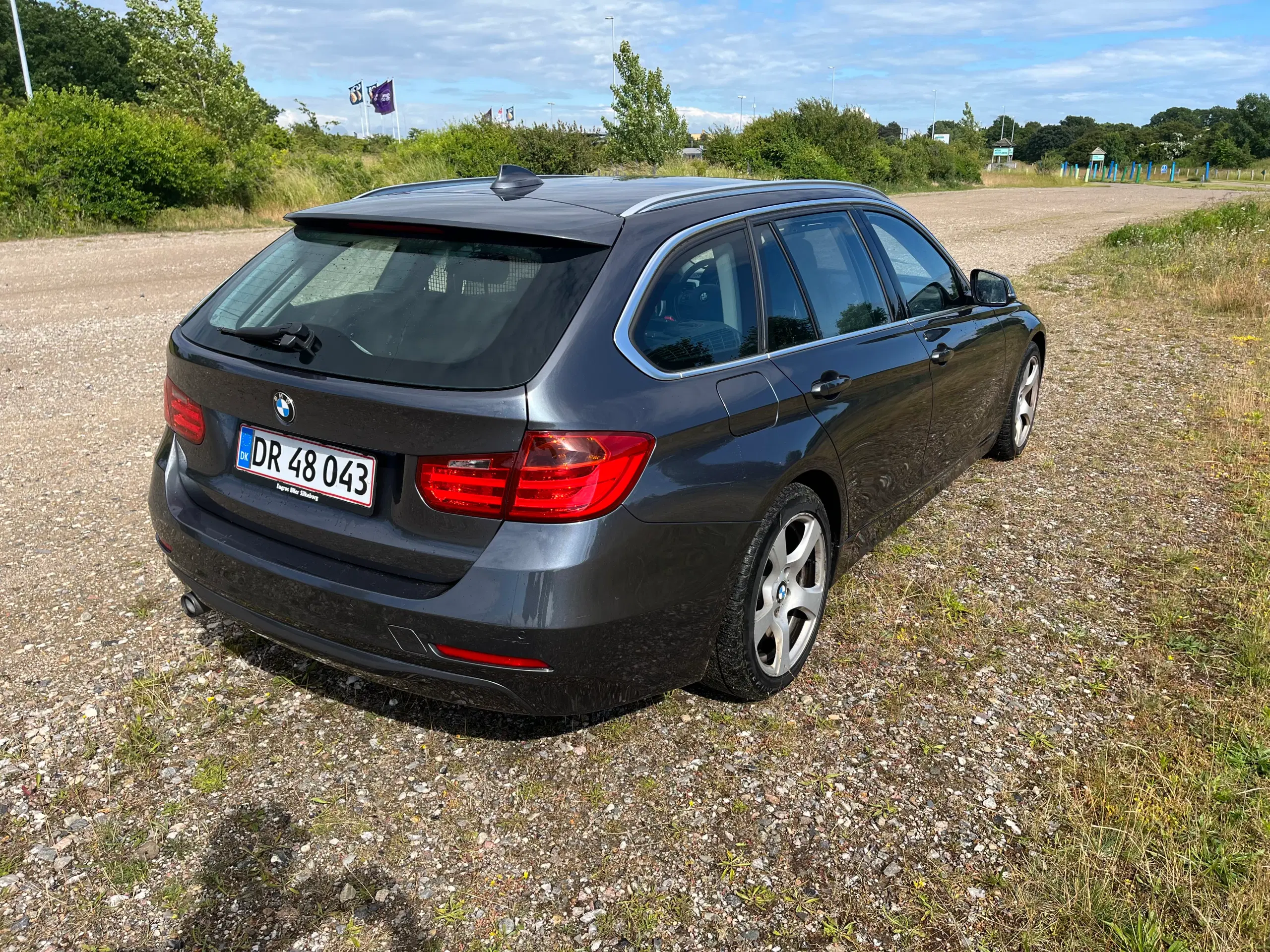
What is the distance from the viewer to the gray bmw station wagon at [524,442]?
2344 millimetres

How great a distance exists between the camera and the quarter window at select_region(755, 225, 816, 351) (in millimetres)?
3145

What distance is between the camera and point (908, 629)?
12.3ft

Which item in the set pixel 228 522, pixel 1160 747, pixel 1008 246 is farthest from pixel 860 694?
pixel 1008 246

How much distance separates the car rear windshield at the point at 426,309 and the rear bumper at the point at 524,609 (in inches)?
18.4

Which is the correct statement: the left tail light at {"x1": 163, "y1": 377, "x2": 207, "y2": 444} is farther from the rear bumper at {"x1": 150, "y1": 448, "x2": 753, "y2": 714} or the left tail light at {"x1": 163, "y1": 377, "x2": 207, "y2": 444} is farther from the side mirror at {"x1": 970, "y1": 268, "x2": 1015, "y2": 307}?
the side mirror at {"x1": 970, "y1": 268, "x2": 1015, "y2": 307}

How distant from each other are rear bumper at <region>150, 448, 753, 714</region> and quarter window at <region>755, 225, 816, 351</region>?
73 cm

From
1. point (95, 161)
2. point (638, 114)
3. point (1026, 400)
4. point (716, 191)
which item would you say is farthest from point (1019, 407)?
point (638, 114)

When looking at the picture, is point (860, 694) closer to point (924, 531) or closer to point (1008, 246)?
point (924, 531)

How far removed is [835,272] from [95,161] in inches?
716

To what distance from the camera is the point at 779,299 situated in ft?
10.5

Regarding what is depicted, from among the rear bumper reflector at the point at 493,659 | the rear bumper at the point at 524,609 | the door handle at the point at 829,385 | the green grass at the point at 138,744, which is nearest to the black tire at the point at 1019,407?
the door handle at the point at 829,385

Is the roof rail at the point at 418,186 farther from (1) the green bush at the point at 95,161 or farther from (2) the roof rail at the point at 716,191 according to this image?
(1) the green bush at the point at 95,161

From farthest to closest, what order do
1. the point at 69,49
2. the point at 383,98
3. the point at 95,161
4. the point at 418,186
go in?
the point at 69,49 < the point at 383,98 < the point at 95,161 < the point at 418,186

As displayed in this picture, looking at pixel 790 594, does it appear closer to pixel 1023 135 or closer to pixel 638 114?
pixel 638 114
